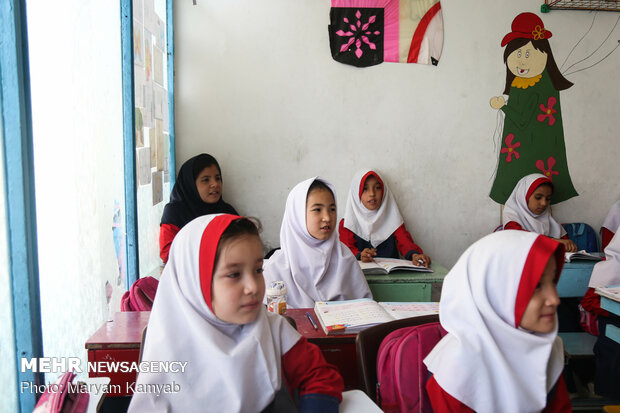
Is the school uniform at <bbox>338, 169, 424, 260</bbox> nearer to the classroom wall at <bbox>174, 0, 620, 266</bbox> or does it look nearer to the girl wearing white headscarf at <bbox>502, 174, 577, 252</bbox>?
the classroom wall at <bbox>174, 0, 620, 266</bbox>

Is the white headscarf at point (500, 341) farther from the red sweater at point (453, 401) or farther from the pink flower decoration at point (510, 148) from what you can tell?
the pink flower decoration at point (510, 148)

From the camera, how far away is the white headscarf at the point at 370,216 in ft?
12.0

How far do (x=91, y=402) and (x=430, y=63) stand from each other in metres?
3.39

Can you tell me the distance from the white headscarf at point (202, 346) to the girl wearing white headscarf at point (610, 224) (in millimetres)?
3583

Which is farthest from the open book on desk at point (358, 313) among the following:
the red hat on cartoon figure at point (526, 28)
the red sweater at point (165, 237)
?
the red hat on cartoon figure at point (526, 28)

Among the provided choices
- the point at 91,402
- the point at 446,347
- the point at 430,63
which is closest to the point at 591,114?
the point at 430,63

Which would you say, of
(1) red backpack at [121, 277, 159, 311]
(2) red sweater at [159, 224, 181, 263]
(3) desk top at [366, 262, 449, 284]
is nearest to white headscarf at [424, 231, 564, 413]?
(1) red backpack at [121, 277, 159, 311]

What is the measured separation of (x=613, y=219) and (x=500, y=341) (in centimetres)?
329

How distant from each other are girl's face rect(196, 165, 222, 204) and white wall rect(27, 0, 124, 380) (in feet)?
2.96

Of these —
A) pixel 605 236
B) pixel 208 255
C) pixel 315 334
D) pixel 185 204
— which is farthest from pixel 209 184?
pixel 605 236

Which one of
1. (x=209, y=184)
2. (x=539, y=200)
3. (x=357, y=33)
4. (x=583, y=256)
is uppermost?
(x=357, y=33)

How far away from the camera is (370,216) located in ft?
12.1

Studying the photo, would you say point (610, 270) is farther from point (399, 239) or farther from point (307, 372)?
point (307, 372)

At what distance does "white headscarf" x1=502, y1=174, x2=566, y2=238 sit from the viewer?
3.67 meters
